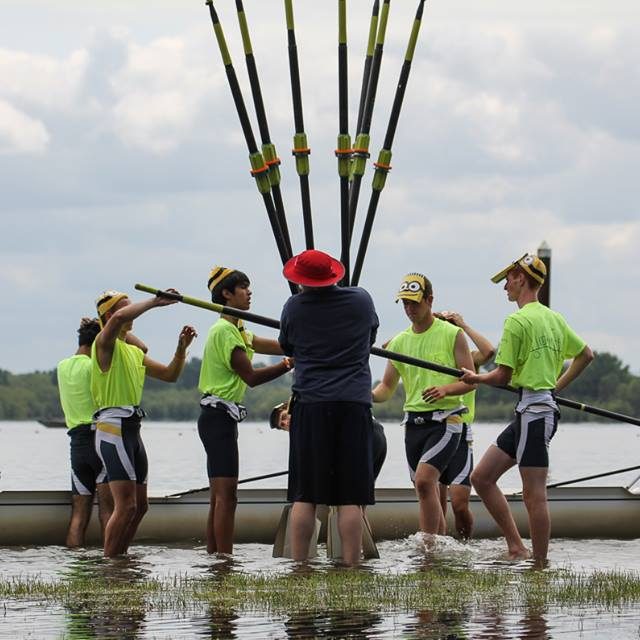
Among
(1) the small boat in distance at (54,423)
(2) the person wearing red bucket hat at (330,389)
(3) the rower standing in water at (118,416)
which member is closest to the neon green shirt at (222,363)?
(3) the rower standing in water at (118,416)

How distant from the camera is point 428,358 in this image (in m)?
11.4

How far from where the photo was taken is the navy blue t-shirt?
9.46 m

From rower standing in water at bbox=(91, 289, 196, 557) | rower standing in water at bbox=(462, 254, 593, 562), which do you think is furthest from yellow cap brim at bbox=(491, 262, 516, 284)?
rower standing in water at bbox=(91, 289, 196, 557)

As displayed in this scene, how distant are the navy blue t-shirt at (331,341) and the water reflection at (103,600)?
1.69m

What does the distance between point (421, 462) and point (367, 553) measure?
855 millimetres

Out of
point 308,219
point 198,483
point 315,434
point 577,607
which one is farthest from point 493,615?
point 198,483

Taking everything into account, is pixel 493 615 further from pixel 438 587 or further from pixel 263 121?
pixel 263 121

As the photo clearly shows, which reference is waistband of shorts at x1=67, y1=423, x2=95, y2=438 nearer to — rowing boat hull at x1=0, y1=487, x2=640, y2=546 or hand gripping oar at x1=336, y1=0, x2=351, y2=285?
rowing boat hull at x1=0, y1=487, x2=640, y2=546

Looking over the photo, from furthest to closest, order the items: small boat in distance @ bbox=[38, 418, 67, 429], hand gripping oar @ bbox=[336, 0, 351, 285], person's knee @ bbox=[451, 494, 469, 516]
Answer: small boat in distance @ bbox=[38, 418, 67, 429] < person's knee @ bbox=[451, 494, 469, 516] < hand gripping oar @ bbox=[336, 0, 351, 285]

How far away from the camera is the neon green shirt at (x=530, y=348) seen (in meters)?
10.3

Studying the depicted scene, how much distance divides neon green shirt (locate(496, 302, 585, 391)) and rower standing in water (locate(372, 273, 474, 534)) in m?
0.90

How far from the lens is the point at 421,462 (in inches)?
443

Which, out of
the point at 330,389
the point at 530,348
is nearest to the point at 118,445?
the point at 330,389

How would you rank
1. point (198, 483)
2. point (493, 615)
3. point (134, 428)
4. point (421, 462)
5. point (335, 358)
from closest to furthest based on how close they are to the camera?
point (493, 615) → point (335, 358) → point (134, 428) → point (421, 462) → point (198, 483)
